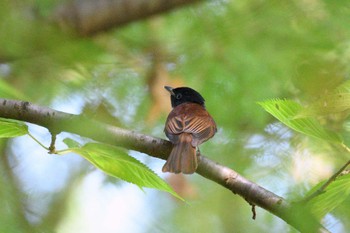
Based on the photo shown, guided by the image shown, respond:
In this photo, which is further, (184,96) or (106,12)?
(106,12)

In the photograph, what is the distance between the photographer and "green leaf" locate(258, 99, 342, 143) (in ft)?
7.11

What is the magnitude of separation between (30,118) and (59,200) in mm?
2601

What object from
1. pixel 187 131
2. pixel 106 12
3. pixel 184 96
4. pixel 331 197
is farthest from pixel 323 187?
pixel 106 12

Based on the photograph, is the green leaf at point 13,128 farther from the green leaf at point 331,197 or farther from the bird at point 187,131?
the green leaf at point 331,197

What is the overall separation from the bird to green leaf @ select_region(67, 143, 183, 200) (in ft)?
1.66

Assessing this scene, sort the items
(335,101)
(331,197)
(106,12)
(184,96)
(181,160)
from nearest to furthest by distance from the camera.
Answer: (335,101) → (331,197) → (181,160) → (184,96) → (106,12)

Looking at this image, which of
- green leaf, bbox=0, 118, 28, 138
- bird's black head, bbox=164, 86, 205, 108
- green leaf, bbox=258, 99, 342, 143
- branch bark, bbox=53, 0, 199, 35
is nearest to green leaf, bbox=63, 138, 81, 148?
green leaf, bbox=0, 118, 28, 138

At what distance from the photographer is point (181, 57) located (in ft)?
15.0

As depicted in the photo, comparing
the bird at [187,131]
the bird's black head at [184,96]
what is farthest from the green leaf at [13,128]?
the bird's black head at [184,96]

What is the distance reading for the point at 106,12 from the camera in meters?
5.01

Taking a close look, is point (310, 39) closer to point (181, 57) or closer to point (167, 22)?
point (181, 57)

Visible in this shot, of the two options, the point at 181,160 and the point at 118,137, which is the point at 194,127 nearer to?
the point at 181,160

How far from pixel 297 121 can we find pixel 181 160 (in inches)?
26.7

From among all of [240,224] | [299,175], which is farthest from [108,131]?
[240,224]
